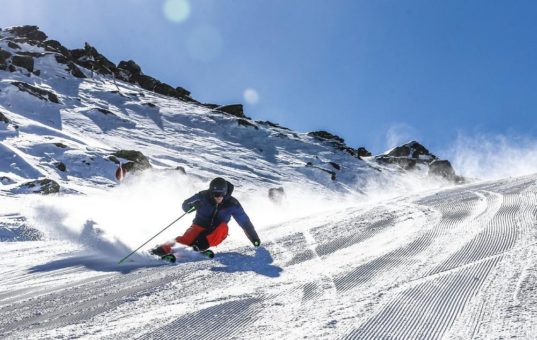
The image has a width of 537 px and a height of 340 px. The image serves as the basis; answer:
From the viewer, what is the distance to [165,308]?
392cm

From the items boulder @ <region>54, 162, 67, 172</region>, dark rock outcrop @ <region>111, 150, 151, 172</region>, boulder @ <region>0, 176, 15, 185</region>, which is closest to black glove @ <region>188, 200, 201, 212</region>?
boulder @ <region>0, 176, 15, 185</region>

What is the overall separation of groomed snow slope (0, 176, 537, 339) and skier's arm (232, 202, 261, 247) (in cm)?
17

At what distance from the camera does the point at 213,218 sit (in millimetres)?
7656

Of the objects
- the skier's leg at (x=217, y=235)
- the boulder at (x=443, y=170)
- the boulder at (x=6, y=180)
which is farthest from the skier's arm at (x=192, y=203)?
the boulder at (x=443, y=170)

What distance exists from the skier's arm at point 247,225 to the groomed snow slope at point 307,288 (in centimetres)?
17

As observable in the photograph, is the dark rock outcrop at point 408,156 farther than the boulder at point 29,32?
No

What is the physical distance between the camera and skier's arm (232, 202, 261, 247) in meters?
7.15

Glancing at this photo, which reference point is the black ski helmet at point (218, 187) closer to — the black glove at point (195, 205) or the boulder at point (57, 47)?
the black glove at point (195, 205)

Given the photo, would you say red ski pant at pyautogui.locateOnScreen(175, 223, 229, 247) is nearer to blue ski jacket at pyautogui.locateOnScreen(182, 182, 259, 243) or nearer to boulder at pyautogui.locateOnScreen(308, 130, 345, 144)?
blue ski jacket at pyautogui.locateOnScreen(182, 182, 259, 243)

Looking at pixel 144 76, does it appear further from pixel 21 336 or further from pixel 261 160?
pixel 21 336

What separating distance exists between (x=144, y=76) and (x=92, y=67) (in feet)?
43.6

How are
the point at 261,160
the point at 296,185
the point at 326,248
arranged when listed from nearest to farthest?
1. the point at 326,248
2. the point at 296,185
3. the point at 261,160

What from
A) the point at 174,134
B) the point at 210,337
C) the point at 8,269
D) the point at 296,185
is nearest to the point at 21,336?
the point at 210,337

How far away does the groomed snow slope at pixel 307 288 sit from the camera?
→ 321cm
